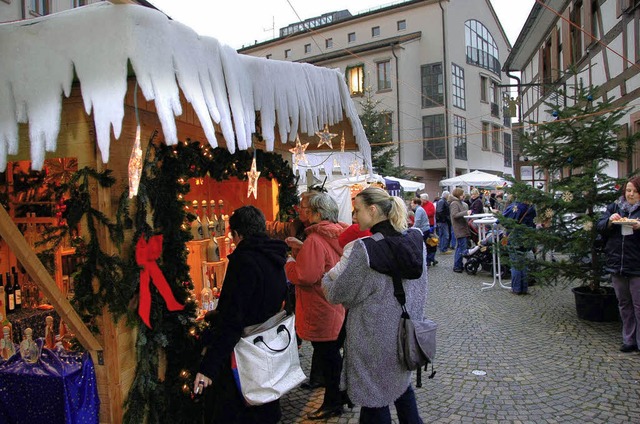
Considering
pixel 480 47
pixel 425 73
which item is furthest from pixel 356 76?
pixel 480 47

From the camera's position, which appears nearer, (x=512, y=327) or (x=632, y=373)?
(x=632, y=373)

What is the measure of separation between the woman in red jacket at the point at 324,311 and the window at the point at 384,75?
27017 mm

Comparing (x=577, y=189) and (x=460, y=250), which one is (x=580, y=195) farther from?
(x=460, y=250)

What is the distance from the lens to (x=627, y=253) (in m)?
4.91

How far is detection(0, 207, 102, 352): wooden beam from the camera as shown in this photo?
233cm

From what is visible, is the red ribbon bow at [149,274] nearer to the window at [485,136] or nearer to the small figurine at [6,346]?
the small figurine at [6,346]

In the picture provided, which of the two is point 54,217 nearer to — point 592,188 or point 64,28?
point 64,28

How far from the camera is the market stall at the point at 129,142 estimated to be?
2287 mm

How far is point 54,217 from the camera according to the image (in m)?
3.96

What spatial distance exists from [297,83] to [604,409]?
12.1 ft

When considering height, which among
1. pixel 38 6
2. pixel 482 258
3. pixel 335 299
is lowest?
pixel 482 258

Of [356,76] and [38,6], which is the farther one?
[356,76]

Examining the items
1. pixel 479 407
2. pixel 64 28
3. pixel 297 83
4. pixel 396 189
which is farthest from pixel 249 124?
pixel 396 189

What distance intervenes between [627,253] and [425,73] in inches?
1067
